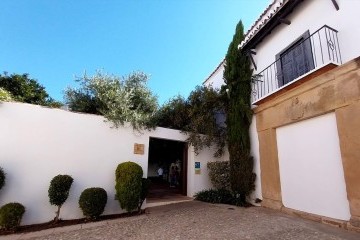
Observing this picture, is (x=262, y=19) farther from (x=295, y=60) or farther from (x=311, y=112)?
(x=311, y=112)

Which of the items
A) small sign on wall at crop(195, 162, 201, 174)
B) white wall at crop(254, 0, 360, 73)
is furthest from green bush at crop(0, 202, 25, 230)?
white wall at crop(254, 0, 360, 73)

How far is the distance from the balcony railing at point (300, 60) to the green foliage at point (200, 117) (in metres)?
1.84

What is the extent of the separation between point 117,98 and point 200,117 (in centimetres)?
363

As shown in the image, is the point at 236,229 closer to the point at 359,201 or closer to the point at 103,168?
the point at 359,201

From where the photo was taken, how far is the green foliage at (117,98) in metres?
7.66

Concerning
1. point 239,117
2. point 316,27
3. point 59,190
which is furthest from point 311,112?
point 59,190

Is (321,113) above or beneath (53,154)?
above

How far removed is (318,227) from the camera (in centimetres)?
521

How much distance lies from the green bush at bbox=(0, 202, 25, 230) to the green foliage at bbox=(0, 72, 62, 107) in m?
6.46

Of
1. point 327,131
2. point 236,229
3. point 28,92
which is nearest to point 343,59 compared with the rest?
point 327,131

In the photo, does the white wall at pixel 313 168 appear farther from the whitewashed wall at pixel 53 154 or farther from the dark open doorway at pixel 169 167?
the whitewashed wall at pixel 53 154

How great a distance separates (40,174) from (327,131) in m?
7.92

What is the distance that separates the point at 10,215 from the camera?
505cm

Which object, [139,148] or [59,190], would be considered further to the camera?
[139,148]
